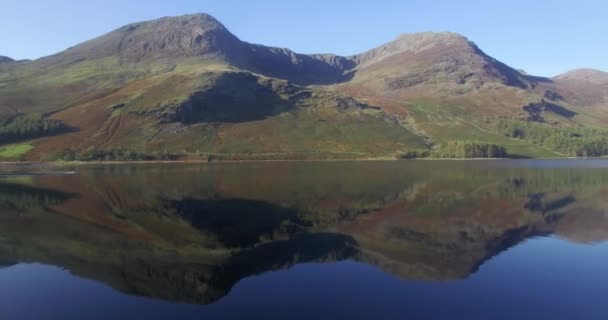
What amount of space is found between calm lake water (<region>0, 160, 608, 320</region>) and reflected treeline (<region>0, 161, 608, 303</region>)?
207mm

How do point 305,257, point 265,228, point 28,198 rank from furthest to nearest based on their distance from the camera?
point 28,198
point 265,228
point 305,257

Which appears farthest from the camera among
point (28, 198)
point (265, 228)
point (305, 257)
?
point (28, 198)

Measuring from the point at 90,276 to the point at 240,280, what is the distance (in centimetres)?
Answer: 1126

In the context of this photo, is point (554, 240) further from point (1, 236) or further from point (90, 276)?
point (1, 236)

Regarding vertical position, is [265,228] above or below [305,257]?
above

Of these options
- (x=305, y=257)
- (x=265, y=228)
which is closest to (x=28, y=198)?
(x=265, y=228)

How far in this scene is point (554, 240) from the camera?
42.4 metres

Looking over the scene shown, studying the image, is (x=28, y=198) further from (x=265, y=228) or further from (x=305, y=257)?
(x=305, y=257)

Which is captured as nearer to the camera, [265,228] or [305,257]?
[305,257]

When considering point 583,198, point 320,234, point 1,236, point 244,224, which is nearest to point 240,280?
point 320,234

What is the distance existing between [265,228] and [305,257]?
1099 cm

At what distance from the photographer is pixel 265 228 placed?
151 ft

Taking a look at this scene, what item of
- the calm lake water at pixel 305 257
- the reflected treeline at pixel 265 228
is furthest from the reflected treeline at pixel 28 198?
the calm lake water at pixel 305 257

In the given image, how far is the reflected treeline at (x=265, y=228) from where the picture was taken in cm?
3309
